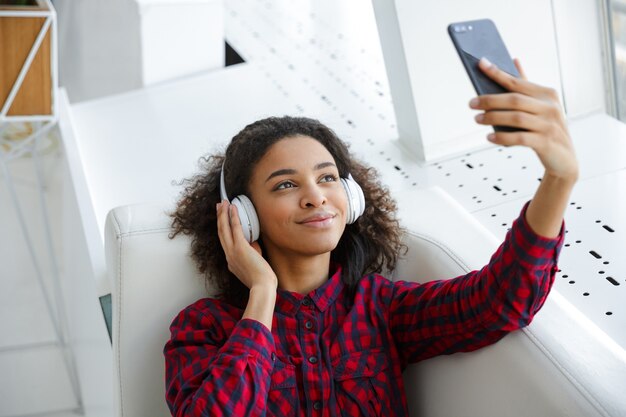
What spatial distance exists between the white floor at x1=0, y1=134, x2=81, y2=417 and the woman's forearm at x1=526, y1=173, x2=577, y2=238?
2.49 m

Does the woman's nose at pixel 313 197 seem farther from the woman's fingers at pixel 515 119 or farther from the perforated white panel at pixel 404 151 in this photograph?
the perforated white panel at pixel 404 151

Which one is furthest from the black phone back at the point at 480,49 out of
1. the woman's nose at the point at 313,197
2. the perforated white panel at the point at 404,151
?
the perforated white panel at the point at 404,151

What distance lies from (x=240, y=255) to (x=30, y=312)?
7.95 ft

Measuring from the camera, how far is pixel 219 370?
138 centimetres

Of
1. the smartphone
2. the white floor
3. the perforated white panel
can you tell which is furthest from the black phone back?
the white floor

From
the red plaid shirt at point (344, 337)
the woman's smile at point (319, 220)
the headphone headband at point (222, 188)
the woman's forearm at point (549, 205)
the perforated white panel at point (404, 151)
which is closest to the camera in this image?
the woman's forearm at point (549, 205)

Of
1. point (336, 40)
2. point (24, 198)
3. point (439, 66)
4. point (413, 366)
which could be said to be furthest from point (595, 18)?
point (24, 198)

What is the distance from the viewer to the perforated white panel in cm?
208

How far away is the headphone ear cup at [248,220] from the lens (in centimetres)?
154

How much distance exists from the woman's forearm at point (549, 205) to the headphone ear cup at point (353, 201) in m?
0.34

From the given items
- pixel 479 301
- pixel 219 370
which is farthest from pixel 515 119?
pixel 219 370

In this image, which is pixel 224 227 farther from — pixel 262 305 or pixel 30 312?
pixel 30 312

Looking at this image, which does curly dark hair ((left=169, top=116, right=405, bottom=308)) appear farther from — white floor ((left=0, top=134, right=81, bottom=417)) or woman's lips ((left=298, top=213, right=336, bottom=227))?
white floor ((left=0, top=134, right=81, bottom=417))

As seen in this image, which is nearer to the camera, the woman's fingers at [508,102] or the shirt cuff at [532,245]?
the woman's fingers at [508,102]
